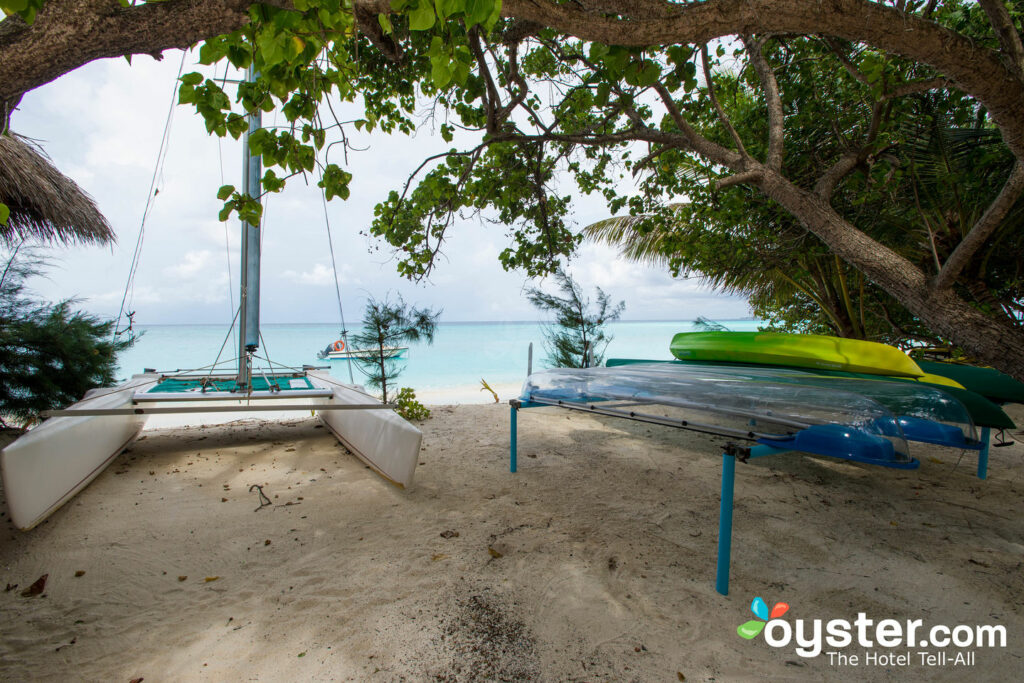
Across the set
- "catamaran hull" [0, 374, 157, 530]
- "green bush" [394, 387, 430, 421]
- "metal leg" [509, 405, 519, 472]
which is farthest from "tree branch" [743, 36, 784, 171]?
"catamaran hull" [0, 374, 157, 530]

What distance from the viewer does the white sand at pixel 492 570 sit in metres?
1.48

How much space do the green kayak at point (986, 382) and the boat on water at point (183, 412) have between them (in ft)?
13.9

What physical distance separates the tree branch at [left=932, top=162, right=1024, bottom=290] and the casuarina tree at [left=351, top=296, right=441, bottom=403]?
189 inches

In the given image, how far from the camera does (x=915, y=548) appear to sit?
85.3 inches

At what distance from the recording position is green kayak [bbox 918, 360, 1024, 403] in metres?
3.40

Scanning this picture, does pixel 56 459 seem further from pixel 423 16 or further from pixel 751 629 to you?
pixel 751 629

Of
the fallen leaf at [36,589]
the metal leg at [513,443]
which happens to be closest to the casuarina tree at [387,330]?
the metal leg at [513,443]

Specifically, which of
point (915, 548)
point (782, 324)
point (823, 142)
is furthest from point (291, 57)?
point (782, 324)

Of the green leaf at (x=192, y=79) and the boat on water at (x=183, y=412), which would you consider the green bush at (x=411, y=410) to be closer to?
the boat on water at (x=183, y=412)

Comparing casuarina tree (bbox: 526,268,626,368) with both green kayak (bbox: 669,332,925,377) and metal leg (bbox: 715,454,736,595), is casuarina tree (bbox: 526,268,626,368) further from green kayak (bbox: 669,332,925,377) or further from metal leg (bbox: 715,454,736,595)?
metal leg (bbox: 715,454,736,595)

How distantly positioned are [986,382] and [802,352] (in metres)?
1.35

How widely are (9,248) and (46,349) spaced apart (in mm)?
928

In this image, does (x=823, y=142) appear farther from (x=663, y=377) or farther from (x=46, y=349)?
(x=46, y=349)

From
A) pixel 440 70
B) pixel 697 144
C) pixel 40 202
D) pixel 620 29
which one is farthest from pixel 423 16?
pixel 40 202
